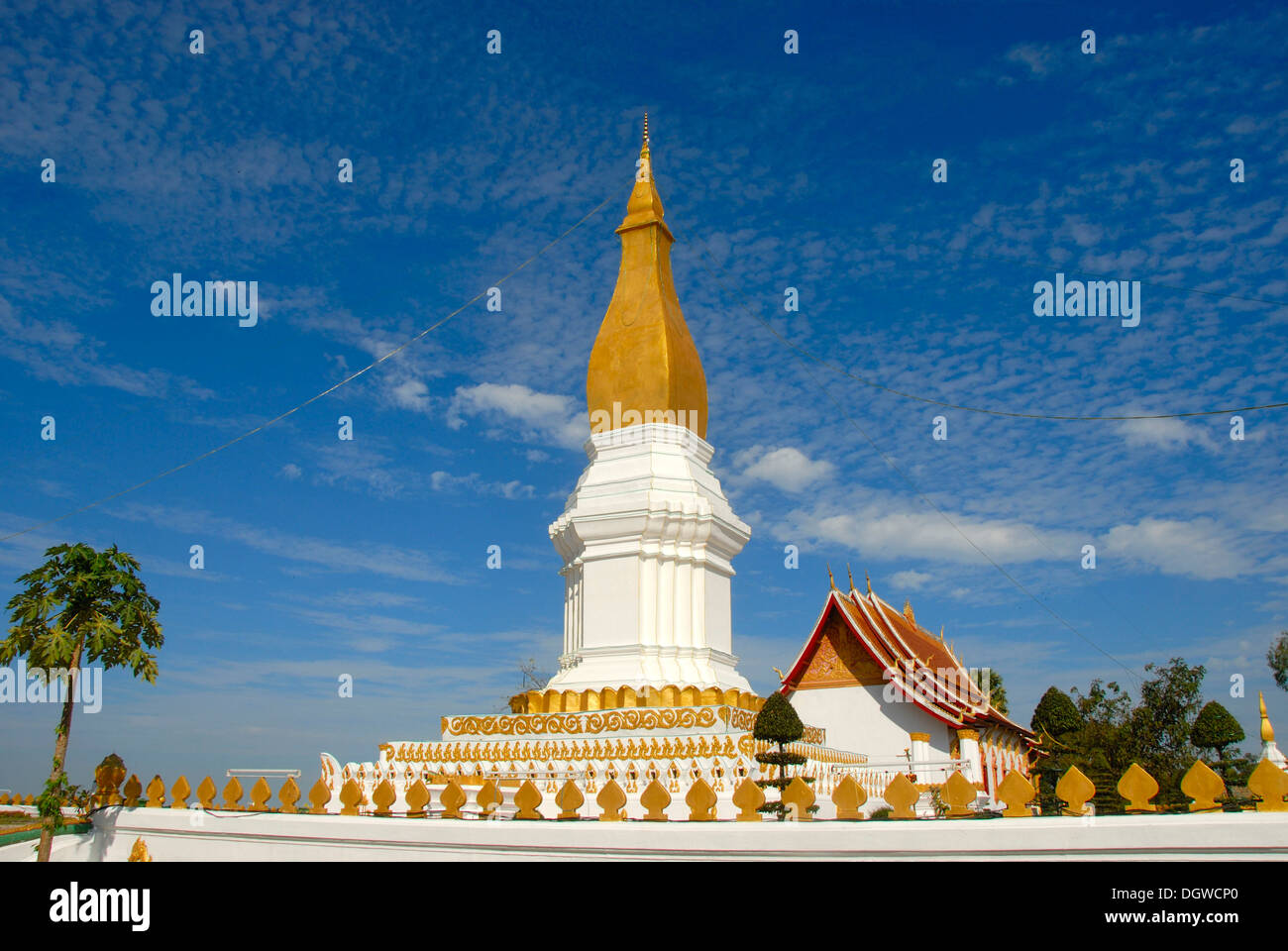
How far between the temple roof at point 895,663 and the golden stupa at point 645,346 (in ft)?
22.5

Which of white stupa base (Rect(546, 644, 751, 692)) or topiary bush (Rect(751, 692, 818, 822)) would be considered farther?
white stupa base (Rect(546, 644, 751, 692))

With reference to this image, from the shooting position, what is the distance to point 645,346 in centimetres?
2033

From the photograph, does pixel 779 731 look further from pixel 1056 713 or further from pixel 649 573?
pixel 1056 713

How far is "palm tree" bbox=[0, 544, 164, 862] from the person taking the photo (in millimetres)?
14508

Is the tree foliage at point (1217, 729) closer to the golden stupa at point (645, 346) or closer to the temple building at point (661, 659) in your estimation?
the temple building at point (661, 659)

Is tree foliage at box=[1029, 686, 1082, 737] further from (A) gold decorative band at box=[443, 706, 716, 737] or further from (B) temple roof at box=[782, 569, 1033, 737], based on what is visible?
(A) gold decorative band at box=[443, 706, 716, 737]

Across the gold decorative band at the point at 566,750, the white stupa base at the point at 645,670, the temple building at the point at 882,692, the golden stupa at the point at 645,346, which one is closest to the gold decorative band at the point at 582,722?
the gold decorative band at the point at 566,750

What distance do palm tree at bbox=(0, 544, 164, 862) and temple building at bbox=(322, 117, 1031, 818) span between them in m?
3.81

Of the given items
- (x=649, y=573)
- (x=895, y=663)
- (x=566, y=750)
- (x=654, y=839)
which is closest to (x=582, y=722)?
(x=566, y=750)

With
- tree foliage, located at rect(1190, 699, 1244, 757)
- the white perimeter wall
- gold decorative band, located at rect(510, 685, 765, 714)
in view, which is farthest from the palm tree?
tree foliage, located at rect(1190, 699, 1244, 757)

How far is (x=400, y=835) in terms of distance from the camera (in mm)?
10844

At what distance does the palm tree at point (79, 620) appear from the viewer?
14508mm

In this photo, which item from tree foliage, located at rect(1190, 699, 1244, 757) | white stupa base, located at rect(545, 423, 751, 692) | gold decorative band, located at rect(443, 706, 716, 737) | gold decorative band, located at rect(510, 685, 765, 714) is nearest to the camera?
tree foliage, located at rect(1190, 699, 1244, 757)
